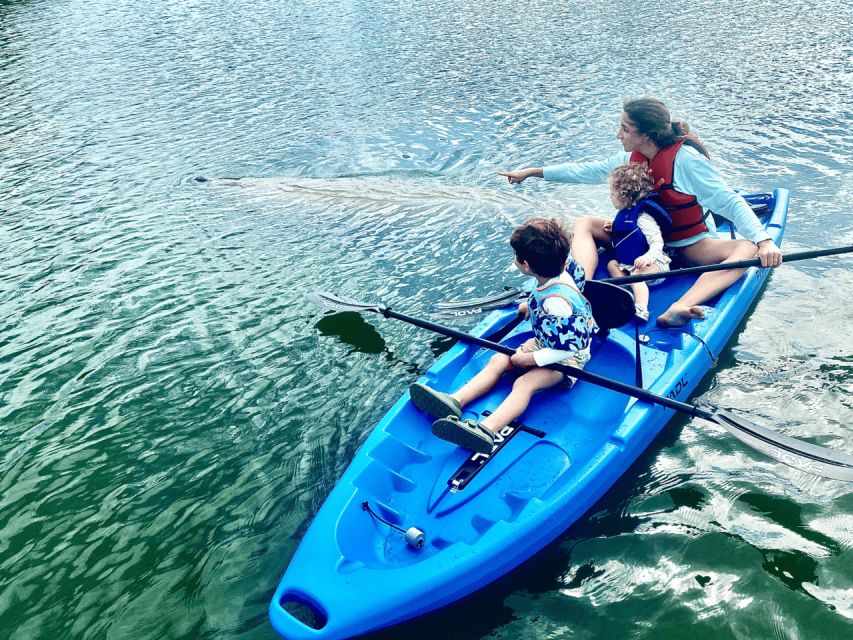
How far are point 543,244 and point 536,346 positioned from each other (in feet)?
2.41

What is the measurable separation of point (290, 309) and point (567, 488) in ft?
12.9

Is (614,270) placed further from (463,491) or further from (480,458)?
(463,491)

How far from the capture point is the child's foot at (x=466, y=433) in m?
4.18

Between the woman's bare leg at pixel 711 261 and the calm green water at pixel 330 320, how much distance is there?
24.3 inches

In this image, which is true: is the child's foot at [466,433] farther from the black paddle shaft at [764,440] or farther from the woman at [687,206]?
the woman at [687,206]

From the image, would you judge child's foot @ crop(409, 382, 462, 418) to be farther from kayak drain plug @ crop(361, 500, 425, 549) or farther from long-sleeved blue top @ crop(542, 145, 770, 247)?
long-sleeved blue top @ crop(542, 145, 770, 247)

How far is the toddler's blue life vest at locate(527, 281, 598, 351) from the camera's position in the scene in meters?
4.50

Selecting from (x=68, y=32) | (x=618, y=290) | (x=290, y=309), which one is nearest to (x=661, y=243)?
(x=618, y=290)

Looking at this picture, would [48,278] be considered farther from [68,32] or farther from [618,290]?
[68,32]

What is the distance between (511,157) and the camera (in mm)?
10648

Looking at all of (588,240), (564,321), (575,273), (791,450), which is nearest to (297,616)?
(564,321)

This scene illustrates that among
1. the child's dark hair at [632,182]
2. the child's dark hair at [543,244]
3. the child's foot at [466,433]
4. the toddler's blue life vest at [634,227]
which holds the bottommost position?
the child's foot at [466,433]

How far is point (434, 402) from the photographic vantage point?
4.47 metres

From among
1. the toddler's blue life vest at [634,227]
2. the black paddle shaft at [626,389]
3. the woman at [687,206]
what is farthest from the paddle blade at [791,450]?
the toddler's blue life vest at [634,227]
